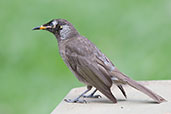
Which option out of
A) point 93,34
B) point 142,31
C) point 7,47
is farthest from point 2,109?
point 142,31

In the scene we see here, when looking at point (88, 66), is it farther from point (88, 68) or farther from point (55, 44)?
point (55, 44)

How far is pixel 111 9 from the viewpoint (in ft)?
40.5

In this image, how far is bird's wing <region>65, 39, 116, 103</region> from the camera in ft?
20.9

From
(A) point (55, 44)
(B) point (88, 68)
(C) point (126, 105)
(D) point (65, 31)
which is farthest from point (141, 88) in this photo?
(A) point (55, 44)

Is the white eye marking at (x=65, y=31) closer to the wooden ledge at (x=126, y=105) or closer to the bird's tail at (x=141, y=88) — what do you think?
the wooden ledge at (x=126, y=105)

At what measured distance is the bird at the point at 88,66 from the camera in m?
6.39

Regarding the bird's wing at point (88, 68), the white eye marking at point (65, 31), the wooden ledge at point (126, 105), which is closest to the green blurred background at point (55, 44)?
the white eye marking at point (65, 31)

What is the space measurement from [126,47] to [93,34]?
904 millimetres

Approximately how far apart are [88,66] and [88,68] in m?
0.02

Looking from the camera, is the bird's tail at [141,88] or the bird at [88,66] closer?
the bird's tail at [141,88]

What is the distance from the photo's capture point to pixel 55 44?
1093 centimetres

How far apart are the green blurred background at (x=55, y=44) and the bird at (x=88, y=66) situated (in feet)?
7.29

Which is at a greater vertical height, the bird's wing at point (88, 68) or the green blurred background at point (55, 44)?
the bird's wing at point (88, 68)

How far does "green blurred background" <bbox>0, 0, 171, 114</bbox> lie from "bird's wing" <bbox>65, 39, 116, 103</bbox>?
2332 mm
